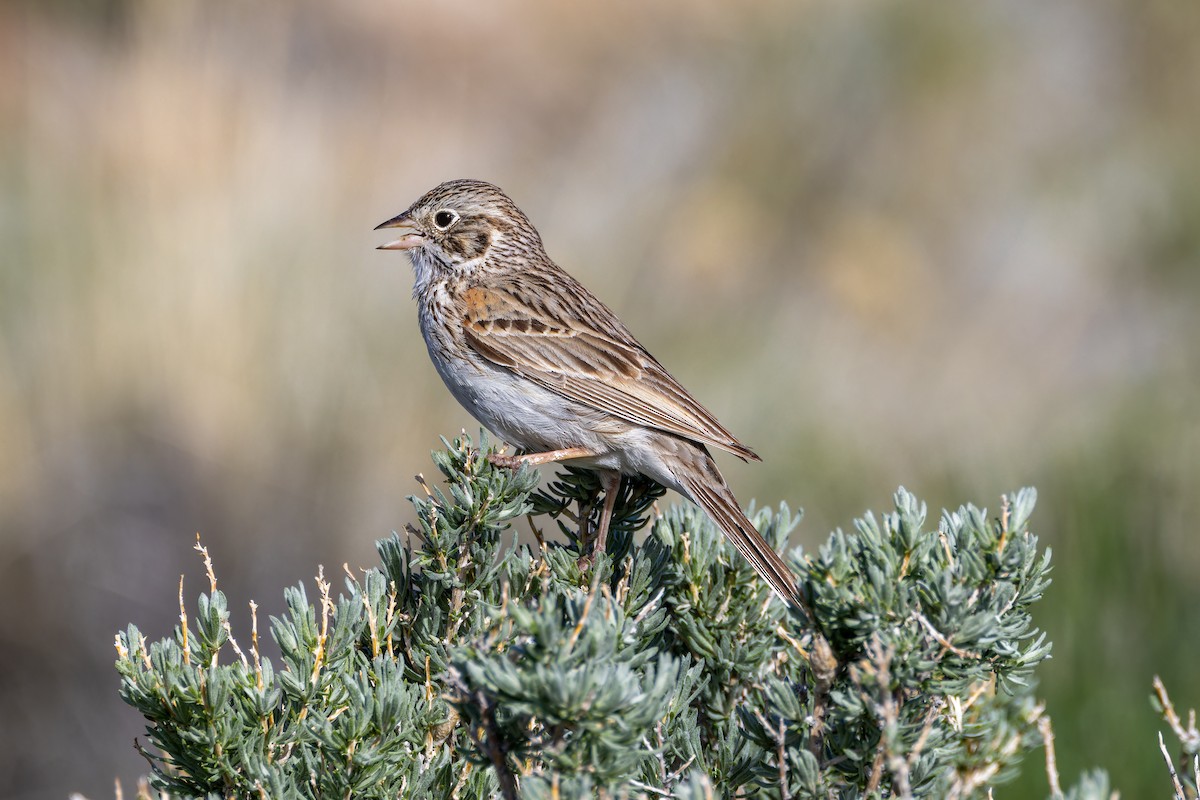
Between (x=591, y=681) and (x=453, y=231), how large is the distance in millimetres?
3314

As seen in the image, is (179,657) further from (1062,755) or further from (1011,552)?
(1062,755)

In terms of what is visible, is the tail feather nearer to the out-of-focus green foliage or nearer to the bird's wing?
the out-of-focus green foliage

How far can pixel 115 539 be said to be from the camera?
7.00m

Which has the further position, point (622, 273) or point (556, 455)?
point (622, 273)

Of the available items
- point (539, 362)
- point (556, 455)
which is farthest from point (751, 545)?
point (539, 362)

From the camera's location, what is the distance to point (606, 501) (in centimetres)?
384

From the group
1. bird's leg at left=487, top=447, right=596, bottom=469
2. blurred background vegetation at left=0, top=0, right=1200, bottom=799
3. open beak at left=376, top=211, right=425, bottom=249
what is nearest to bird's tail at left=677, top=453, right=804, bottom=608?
bird's leg at left=487, top=447, right=596, bottom=469

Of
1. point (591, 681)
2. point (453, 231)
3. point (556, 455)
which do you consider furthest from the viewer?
point (453, 231)

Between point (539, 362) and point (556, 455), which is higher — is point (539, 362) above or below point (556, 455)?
Result: above

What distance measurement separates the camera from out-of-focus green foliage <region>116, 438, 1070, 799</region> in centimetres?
231

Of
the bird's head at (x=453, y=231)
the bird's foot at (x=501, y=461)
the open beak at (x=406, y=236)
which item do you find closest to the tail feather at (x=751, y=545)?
the bird's foot at (x=501, y=461)

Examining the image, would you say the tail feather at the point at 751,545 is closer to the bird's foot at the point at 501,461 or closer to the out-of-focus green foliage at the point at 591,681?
the out-of-focus green foliage at the point at 591,681

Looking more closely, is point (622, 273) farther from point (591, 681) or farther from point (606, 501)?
Result: point (591, 681)

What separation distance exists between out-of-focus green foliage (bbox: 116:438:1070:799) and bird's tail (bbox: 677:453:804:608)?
19 cm
